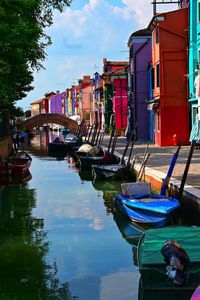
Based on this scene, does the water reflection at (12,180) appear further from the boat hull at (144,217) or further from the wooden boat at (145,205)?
the boat hull at (144,217)

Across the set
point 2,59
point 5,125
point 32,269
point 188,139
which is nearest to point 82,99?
point 5,125

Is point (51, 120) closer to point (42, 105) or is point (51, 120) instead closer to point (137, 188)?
point (137, 188)

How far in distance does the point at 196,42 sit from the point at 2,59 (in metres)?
13.4

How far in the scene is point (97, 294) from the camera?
9422 mm

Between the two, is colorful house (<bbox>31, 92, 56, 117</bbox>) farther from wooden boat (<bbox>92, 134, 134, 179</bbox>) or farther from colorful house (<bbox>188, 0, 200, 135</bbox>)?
wooden boat (<bbox>92, 134, 134, 179</bbox>)

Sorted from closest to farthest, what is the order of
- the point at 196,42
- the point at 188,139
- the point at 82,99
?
1. the point at 196,42
2. the point at 188,139
3. the point at 82,99

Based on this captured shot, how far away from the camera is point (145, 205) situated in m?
14.0

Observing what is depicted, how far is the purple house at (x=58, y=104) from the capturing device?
149750 millimetres

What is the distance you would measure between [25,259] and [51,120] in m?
66.6

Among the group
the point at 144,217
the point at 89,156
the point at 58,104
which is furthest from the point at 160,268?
the point at 58,104

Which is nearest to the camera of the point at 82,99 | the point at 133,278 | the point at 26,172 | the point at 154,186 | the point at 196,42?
the point at 133,278

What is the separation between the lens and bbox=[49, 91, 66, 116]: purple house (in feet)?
491

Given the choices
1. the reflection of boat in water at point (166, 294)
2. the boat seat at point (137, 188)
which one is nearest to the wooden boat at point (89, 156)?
the boat seat at point (137, 188)

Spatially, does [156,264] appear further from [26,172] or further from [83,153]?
[83,153]
